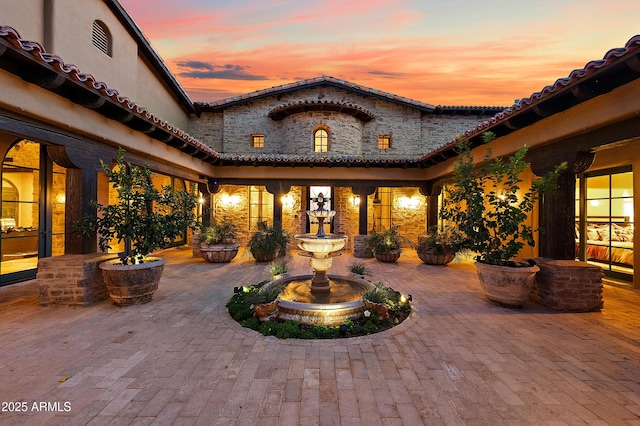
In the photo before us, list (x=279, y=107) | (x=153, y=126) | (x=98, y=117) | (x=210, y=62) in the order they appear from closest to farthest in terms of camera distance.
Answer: (x=98, y=117), (x=153, y=126), (x=279, y=107), (x=210, y=62)

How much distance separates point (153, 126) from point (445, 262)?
9391 mm

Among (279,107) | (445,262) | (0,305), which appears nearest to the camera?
(0,305)

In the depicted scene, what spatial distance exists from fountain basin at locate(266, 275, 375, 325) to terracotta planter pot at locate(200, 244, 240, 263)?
3816mm

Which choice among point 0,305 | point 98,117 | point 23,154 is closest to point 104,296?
point 0,305

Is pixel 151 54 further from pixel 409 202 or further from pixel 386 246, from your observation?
pixel 409 202

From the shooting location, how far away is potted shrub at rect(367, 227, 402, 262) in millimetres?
9172

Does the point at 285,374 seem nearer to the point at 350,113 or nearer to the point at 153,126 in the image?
the point at 153,126

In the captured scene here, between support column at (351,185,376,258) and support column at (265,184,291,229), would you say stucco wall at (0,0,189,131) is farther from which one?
support column at (351,185,376,258)

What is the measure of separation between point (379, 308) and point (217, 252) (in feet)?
21.1

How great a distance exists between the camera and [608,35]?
7.13m

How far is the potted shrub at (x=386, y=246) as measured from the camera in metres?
9.17

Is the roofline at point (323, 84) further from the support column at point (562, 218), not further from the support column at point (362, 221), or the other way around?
the support column at point (562, 218)

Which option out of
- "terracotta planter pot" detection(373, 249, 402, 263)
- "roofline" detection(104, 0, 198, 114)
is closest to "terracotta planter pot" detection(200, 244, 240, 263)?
"terracotta planter pot" detection(373, 249, 402, 263)

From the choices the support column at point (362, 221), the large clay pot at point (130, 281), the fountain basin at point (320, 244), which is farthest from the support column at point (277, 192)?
the large clay pot at point (130, 281)
